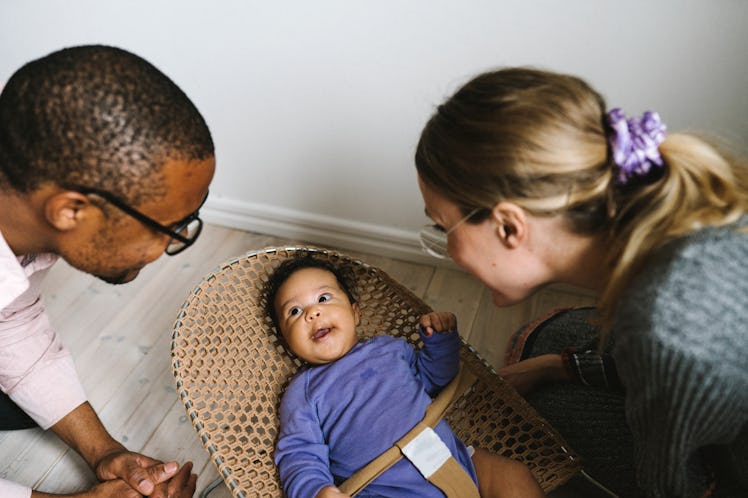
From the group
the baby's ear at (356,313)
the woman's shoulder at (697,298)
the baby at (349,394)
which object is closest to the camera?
the woman's shoulder at (697,298)

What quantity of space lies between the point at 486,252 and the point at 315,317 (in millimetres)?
427

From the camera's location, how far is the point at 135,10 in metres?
1.62

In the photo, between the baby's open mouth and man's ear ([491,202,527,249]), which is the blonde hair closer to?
man's ear ([491,202,527,249])

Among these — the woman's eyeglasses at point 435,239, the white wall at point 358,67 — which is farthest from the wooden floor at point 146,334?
the woman's eyeglasses at point 435,239

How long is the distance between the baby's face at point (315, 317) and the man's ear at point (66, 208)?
442mm

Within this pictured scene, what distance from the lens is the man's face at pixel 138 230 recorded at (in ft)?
2.92

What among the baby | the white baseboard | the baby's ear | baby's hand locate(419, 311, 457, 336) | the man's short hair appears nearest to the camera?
the man's short hair

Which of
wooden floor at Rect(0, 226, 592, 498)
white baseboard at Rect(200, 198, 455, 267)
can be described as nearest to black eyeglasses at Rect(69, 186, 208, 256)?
wooden floor at Rect(0, 226, 592, 498)

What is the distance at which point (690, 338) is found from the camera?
0.71m

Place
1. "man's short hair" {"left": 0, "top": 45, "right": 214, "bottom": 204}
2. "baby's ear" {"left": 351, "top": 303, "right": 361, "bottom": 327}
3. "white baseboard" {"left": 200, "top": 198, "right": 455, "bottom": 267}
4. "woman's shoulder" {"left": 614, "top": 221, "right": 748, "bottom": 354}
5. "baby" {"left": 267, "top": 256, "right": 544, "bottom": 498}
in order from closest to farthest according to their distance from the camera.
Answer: "woman's shoulder" {"left": 614, "top": 221, "right": 748, "bottom": 354} < "man's short hair" {"left": 0, "top": 45, "right": 214, "bottom": 204} < "baby" {"left": 267, "top": 256, "right": 544, "bottom": 498} < "baby's ear" {"left": 351, "top": 303, "right": 361, "bottom": 327} < "white baseboard" {"left": 200, "top": 198, "right": 455, "bottom": 267}

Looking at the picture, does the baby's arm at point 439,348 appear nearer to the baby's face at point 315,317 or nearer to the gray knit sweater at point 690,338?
the baby's face at point 315,317

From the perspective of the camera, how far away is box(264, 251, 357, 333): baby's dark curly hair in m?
1.28

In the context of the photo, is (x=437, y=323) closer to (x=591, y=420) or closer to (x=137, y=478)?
(x=591, y=420)

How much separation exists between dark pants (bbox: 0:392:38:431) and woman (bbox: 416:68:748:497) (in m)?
0.98
